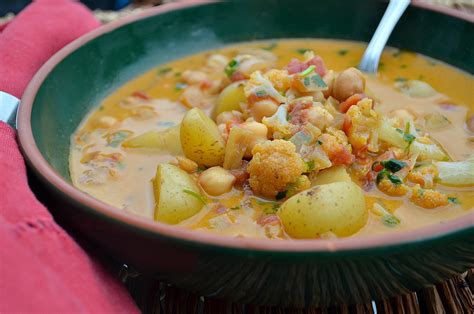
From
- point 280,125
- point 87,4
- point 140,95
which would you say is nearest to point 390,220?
point 280,125

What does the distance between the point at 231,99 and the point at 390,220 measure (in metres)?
0.77

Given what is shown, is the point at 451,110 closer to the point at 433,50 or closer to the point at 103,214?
the point at 433,50

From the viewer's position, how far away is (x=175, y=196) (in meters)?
1.79

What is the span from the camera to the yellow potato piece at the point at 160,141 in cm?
210

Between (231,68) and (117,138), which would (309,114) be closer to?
(231,68)

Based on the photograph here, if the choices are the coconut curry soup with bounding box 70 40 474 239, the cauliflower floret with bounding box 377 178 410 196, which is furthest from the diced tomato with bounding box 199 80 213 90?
the cauliflower floret with bounding box 377 178 410 196

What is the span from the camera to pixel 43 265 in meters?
1.37

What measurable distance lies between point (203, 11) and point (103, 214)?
1562 mm

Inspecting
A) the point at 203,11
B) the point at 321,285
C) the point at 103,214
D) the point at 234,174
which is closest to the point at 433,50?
the point at 203,11

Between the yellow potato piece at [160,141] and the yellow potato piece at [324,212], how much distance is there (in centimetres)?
56

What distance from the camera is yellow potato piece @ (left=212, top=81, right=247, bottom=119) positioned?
2229 mm

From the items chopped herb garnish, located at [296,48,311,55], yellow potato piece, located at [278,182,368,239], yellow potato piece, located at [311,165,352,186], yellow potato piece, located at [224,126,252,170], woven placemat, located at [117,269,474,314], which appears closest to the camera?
yellow potato piece, located at [278,182,368,239]

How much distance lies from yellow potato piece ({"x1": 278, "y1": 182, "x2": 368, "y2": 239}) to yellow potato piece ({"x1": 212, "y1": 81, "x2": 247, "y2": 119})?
64 cm

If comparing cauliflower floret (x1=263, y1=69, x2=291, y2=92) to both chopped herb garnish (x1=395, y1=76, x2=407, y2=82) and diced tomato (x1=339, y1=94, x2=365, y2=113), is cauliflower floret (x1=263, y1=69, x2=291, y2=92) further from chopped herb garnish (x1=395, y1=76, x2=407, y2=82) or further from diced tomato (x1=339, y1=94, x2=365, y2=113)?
chopped herb garnish (x1=395, y1=76, x2=407, y2=82)
